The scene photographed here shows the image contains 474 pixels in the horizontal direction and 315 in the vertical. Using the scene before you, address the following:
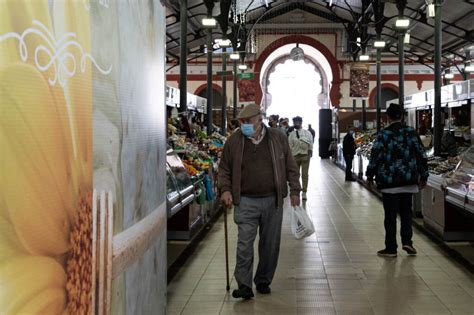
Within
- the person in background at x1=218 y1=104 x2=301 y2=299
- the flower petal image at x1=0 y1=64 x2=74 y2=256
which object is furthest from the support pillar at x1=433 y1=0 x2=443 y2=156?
the flower petal image at x1=0 y1=64 x2=74 y2=256

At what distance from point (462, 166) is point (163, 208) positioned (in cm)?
533

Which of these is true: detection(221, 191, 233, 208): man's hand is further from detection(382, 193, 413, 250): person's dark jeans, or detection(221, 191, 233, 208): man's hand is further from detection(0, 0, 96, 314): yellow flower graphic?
detection(0, 0, 96, 314): yellow flower graphic

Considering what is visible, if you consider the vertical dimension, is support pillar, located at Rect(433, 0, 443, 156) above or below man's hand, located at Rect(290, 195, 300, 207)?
above

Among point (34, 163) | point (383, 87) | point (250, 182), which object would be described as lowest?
point (250, 182)

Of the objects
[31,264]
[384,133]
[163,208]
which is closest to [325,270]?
[384,133]

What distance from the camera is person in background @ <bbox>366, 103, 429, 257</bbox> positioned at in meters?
6.85

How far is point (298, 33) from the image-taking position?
3528 centimetres

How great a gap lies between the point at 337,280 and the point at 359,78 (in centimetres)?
1857

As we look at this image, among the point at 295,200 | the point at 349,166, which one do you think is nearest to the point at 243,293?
the point at 295,200

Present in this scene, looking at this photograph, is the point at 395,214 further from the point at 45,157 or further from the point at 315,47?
the point at 315,47

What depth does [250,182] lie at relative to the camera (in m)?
5.40

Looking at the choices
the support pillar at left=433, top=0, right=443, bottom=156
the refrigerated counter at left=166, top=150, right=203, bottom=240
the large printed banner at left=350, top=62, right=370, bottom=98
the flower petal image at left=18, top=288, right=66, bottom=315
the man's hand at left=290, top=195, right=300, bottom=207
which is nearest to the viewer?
the flower petal image at left=18, top=288, right=66, bottom=315

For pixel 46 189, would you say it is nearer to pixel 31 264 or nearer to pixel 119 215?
pixel 31 264

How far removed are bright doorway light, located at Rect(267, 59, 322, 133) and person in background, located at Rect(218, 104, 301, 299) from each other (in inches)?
1259
